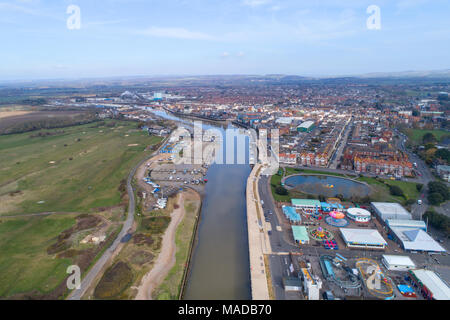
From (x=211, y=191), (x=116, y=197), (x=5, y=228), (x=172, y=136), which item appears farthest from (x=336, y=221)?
(x=172, y=136)

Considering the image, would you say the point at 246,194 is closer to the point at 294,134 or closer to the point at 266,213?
the point at 266,213

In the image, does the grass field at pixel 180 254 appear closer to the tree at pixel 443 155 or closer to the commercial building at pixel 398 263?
the commercial building at pixel 398 263

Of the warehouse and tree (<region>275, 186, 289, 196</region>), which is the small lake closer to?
tree (<region>275, 186, 289, 196</region>)

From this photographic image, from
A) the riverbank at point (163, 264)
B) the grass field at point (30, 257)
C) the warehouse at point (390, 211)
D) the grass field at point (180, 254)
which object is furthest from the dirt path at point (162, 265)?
the warehouse at point (390, 211)

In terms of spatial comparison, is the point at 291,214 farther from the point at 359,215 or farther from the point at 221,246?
the point at 221,246

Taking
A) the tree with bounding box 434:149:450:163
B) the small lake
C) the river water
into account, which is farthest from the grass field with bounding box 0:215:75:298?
the tree with bounding box 434:149:450:163

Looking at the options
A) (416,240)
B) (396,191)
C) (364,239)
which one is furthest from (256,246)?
(396,191)
